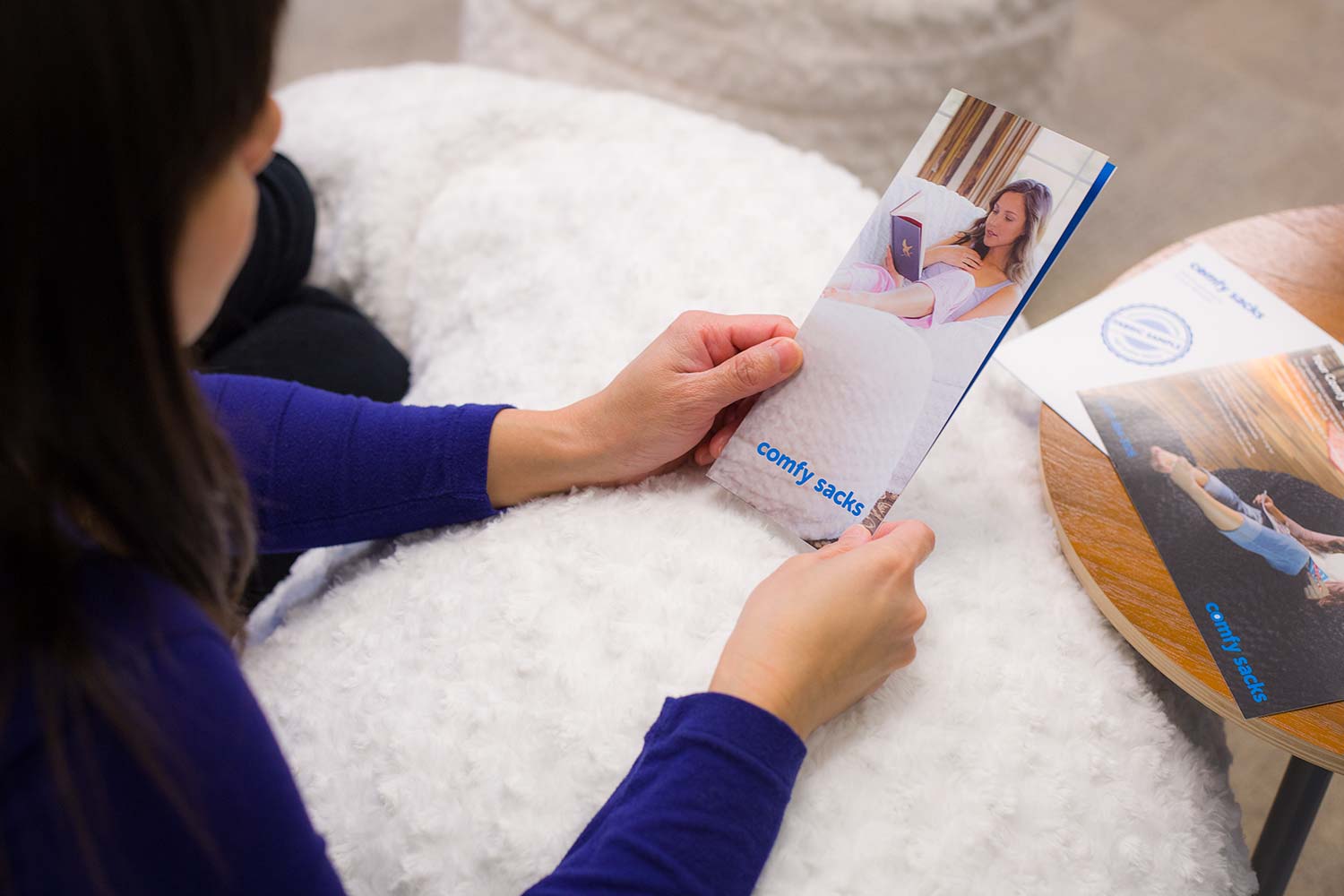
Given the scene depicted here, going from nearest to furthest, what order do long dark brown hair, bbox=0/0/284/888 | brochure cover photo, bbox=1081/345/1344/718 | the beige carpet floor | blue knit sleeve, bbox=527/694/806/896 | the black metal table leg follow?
1. long dark brown hair, bbox=0/0/284/888
2. blue knit sleeve, bbox=527/694/806/896
3. brochure cover photo, bbox=1081/345/1344/718
4. the black metal table leg
5. the beige carpet floor

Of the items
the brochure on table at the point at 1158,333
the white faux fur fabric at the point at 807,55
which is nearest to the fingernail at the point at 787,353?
the brochure on table at the point at 1158,333

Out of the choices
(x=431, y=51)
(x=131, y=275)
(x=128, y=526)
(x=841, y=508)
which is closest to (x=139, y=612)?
(x=128, y=526)

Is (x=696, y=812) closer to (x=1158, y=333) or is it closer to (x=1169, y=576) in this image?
(x=1169, y=576)

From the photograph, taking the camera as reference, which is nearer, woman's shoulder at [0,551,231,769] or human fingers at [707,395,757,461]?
woman's shoulder at [0,551,231,769]

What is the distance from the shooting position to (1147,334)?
81cm

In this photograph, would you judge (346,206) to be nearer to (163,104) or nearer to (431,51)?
(163,104)

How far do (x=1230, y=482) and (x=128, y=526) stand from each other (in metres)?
0.67

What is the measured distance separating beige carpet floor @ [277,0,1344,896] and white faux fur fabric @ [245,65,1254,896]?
0.82 m

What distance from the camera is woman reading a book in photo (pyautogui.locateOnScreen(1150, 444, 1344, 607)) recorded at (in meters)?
0.66

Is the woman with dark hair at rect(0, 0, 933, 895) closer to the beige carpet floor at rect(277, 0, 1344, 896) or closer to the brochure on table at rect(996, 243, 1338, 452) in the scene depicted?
the brochure on table at rect(996, 243, 1338, 452)

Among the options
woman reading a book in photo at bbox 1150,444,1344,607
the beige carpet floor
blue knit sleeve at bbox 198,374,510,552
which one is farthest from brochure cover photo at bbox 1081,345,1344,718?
the beige carpet floor

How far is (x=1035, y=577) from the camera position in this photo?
0.69 metres

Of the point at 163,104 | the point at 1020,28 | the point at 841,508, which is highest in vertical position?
the point at 1020,28

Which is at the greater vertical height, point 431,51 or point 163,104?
point 163,104
